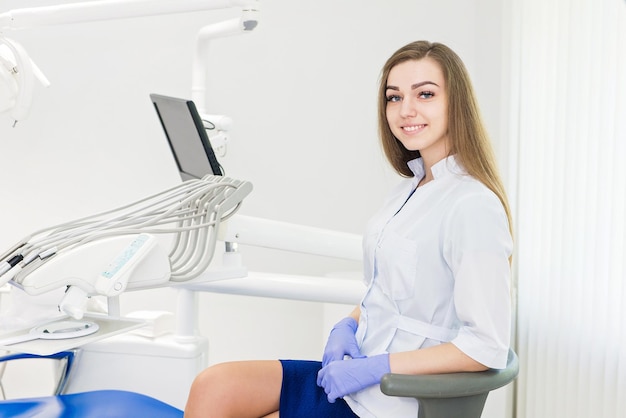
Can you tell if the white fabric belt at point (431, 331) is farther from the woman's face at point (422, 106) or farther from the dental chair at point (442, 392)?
the woman's face at point (422, 106)

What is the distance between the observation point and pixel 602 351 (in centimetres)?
215

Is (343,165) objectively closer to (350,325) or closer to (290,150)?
(290,150)

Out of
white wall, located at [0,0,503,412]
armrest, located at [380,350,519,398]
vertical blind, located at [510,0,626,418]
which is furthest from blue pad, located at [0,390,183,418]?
white wall, located at [0,0,503,412]

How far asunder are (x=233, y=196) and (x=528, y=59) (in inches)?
56.8

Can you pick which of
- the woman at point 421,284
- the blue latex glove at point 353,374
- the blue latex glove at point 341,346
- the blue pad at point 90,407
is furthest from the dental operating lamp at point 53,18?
the blue latex glove at point 353,374

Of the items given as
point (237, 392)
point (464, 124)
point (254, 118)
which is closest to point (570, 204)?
point (464, 124)

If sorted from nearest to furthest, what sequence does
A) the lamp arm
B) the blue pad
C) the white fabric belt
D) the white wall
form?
the white fabric belt, the blue pad, the lamp arm, the white wall

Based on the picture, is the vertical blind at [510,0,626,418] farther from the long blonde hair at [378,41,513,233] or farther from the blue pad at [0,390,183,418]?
the blue pad at [0,390,183,418]

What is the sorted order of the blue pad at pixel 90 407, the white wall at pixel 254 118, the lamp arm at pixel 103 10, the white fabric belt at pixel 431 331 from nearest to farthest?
the white fabric belt at pixel 431 331 → the blue pad at pixel 90 407 → the lamp arm at pixel 103 10 → the white wall at pixel 254 118

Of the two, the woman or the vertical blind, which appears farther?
the vertical blind

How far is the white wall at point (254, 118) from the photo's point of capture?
3.09m

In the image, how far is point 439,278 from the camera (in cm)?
133

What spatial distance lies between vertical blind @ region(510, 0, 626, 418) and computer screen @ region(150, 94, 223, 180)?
3.67ft

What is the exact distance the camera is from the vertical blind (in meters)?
2.06
